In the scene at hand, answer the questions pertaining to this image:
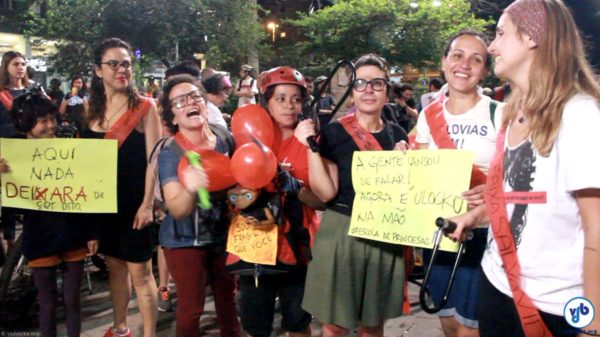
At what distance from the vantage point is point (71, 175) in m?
3.14

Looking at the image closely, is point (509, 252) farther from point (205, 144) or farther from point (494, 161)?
point (205, 144)

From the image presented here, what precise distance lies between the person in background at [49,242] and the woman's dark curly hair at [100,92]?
288 millimetres

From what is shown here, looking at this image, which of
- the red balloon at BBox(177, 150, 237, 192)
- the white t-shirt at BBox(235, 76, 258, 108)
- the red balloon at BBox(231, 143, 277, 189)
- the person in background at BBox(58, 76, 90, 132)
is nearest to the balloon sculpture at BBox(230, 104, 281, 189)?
the red balloon at BBox(231, 143, 277, 189)

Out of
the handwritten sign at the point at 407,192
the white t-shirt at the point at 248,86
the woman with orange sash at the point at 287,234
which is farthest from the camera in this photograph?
the white t-shirt at the point at 248,86

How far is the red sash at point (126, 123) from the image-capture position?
3293 mm

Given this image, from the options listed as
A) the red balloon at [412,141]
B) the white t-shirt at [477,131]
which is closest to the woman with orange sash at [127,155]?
the red balloon at [412,141]

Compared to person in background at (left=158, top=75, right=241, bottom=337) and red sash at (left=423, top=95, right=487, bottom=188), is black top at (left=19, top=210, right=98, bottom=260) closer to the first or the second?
person in background at (left=158, top=75, right=241, bottom=337)

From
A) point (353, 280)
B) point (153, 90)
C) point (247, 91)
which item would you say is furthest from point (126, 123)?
point (153, 90)

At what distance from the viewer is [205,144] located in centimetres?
284

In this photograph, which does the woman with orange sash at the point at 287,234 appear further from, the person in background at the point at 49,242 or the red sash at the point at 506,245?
the person in background at the point at 49,242

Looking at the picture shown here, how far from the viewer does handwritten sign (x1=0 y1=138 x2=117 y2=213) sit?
313 centimetres

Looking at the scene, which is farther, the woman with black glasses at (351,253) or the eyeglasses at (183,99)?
the eyeglasses at (183,99)

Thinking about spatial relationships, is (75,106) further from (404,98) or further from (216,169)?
(404,98)

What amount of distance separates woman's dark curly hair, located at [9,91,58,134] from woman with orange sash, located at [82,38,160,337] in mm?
302
